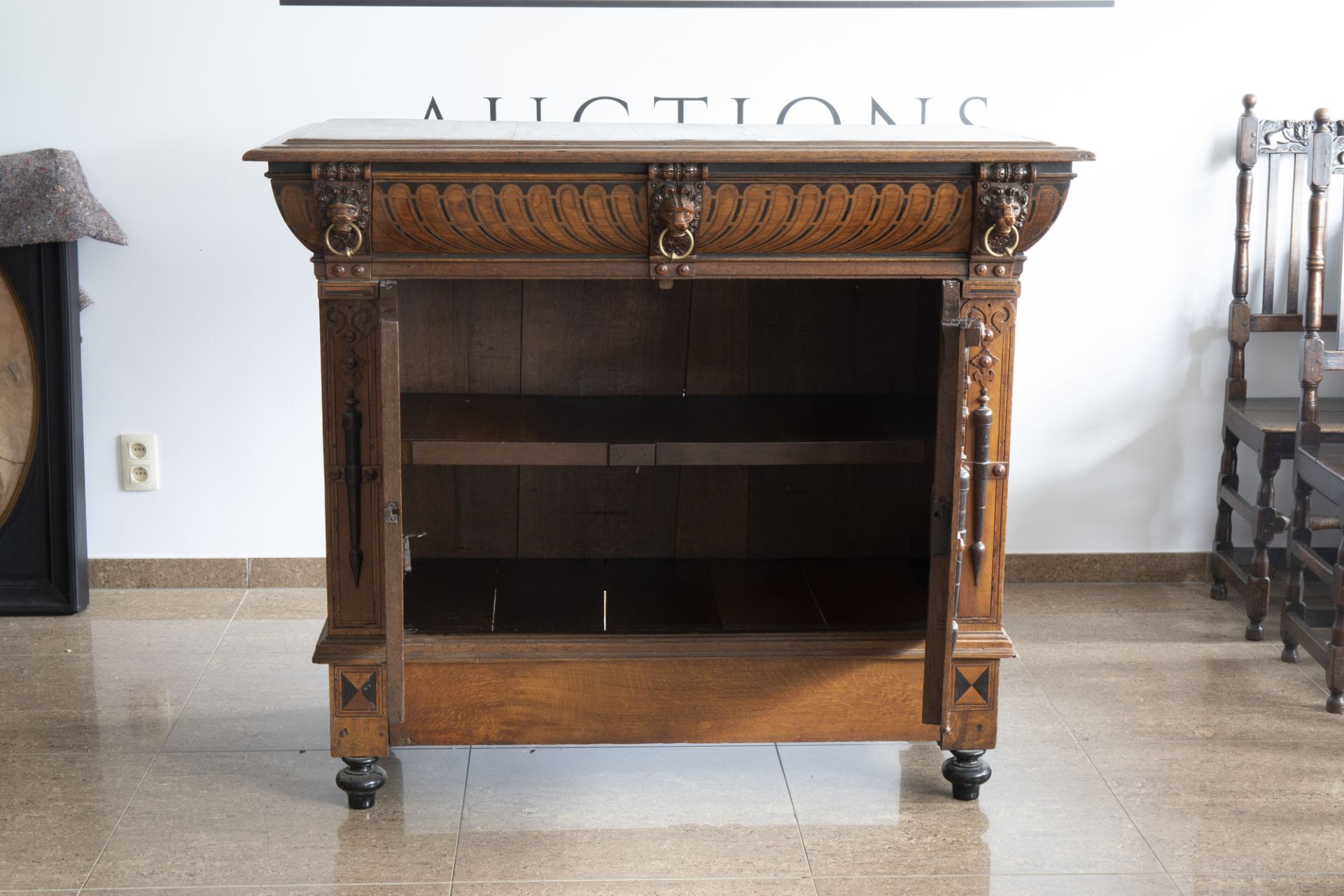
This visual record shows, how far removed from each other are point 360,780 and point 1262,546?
2.00 m

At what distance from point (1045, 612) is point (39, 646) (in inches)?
88.2

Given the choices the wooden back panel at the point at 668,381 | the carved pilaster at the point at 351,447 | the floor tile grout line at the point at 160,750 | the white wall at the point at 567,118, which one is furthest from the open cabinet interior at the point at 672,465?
the white wall at the point at 567,118

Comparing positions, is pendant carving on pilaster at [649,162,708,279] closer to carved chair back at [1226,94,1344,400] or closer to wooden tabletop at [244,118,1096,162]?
wooden tabletop at [244,118,1096,162]

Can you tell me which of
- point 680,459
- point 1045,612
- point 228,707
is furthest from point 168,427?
point 1045,612

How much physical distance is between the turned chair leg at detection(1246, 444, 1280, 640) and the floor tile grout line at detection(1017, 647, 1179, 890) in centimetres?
55

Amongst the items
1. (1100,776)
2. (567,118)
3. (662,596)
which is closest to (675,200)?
(662,596)

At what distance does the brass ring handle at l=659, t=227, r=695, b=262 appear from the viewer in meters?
2.08

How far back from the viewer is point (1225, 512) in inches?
132

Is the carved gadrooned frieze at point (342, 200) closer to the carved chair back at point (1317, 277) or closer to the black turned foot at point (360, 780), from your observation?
the black turned foot at point (360, 780)

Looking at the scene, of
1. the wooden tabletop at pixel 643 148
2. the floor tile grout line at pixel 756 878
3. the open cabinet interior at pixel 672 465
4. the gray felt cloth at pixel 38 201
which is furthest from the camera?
the gray felt cloth at pixel 38 201

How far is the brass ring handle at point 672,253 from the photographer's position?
2.08 meters

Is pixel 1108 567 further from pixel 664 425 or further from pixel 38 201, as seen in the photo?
pixel 38 201

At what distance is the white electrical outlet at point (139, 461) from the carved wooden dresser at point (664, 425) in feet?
2.95

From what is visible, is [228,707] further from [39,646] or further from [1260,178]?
[1260,178]
